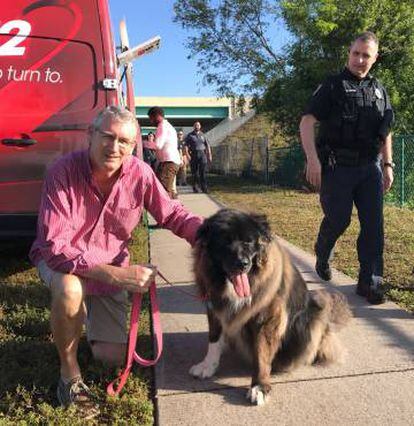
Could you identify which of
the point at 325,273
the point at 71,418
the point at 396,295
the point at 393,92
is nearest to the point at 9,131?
the point at 71,418

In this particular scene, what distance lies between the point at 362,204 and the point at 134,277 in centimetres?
258

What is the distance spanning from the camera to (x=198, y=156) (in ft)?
50.3

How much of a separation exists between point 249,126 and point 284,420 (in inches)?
1512

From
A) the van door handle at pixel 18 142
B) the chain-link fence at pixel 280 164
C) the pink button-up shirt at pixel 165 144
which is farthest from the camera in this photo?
the chain-link fence at pixel 280 164

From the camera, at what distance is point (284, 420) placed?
2904 millimetres

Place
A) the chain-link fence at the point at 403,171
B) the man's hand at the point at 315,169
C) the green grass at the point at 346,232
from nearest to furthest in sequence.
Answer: the man's hand at the point at 315,169 → the green grass at the point at 346,232 → the chain-link fence at the point at 403,171

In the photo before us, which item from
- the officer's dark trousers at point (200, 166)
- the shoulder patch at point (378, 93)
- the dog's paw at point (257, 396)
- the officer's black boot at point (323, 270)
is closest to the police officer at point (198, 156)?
the officer's dark trousers at point (200, 166)

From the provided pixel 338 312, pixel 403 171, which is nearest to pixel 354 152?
pixel 338 312

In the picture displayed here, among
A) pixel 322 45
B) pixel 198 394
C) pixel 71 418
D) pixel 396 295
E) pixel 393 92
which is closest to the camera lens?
pixel 71 418

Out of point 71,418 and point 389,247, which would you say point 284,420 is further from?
point 389,247

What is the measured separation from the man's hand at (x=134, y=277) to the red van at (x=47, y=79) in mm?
2174

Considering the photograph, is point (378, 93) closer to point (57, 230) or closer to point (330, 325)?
point (330, 325)

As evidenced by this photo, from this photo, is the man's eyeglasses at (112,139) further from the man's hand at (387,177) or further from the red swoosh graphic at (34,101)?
the man's hand at (387,177)

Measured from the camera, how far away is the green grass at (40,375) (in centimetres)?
294
